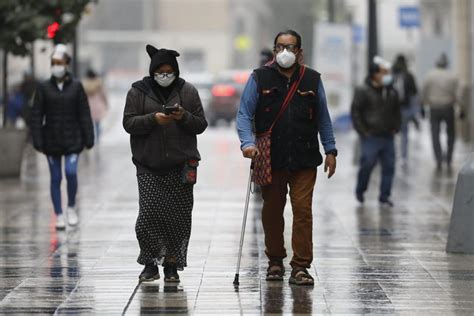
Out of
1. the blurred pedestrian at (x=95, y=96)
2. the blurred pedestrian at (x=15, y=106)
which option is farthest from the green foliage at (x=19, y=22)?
the blurred pedestrian at (x=15, y=106)

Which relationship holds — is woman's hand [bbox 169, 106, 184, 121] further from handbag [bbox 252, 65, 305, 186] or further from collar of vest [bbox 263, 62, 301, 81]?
collar of vest [bbox 263, 62, 301, 81]

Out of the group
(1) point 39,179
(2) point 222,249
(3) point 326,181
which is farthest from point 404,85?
(2) point 222,249

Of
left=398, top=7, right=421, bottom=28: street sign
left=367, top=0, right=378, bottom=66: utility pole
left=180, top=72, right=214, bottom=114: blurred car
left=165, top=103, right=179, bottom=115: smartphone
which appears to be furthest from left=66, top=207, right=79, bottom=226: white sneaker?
left=180, top=72, right=214, bottom=114: blurred car

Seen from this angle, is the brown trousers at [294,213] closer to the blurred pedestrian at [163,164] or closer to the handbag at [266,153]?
the handbag at [266,153]

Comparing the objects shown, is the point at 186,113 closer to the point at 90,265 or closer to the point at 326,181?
the point at 90,265

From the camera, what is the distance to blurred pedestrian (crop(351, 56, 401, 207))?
16.9 metres

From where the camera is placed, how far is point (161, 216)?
1048cm

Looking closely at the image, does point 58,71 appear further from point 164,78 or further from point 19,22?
point 19,22

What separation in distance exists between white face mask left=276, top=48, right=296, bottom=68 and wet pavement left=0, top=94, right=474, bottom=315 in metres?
1.56

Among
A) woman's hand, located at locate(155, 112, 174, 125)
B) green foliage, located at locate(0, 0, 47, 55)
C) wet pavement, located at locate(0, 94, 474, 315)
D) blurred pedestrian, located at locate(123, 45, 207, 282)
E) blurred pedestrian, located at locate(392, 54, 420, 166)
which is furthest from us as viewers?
blurred pedestrian, located at locate(392, 54, 420, 166)

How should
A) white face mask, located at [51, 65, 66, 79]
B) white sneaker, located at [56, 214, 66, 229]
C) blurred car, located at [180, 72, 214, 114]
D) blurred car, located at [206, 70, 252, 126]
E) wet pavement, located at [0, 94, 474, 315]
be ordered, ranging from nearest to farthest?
wet pavement, located at [0, 94, 474, 315], white face mask, located at [51, 65, 66, 79], white sneaker, located at [56, 214, 66, 229], blurred car, located at [206, 70, 252, 126], blurred car, located at [180, 72, 214, 114]

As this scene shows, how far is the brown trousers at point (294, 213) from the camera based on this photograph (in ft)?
34.3

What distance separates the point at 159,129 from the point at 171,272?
104 centimetres

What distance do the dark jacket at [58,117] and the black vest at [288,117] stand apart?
4.32 metres
